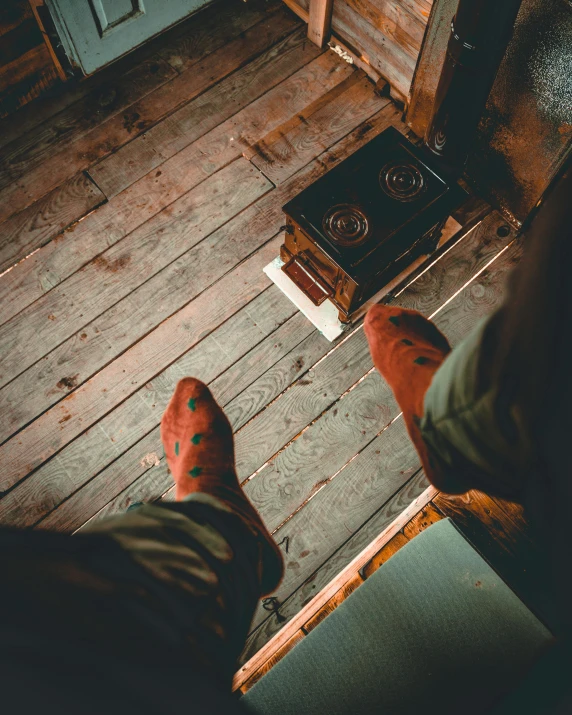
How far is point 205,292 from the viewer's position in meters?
2.38

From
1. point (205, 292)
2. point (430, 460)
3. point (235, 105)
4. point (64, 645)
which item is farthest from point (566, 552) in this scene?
point (235, 105)

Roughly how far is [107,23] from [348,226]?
5.65ft

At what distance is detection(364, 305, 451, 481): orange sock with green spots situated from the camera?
1.51 metres

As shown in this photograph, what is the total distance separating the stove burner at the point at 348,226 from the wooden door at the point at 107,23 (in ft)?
5.28

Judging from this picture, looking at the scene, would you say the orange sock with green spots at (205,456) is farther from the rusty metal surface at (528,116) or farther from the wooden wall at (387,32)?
the wooden wall at (387,32)

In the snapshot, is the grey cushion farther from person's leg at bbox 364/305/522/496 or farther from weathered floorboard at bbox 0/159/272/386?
weathered floorboard at bbox 0/159/272/386

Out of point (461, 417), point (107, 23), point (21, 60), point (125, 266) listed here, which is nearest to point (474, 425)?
point (461, 417)

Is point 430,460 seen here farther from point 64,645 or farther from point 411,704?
point 64,645

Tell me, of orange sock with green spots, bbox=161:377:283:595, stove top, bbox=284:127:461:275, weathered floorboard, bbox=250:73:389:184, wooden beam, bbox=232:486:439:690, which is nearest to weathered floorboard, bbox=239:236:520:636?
wooden beam, bbox=232:486:439:690

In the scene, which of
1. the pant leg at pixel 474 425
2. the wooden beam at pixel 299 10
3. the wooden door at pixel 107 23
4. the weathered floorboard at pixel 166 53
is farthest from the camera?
the wooden beam at pixel 299 10

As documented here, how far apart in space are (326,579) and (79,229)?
1.90 metres

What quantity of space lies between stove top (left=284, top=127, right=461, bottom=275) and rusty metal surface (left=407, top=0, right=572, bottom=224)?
0.36 m

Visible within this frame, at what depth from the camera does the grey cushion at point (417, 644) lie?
137cm

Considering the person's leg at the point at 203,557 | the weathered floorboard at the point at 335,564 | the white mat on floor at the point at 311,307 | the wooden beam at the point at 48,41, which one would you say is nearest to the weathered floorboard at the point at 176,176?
the white mat on floor at the point at 311,307
